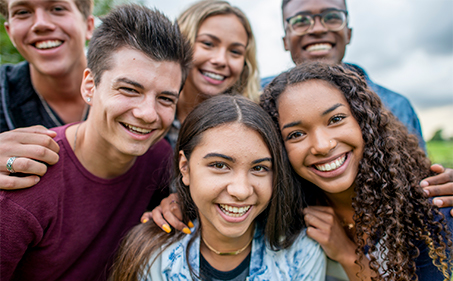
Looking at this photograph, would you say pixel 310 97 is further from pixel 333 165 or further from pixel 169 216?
pixel 169 216

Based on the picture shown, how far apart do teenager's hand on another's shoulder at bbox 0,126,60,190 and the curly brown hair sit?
1705mm

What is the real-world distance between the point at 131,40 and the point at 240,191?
4.56ft

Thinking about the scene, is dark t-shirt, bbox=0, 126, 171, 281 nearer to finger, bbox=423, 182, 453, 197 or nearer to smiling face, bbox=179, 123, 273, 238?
smiling face, bbox=179, 123, 273, 238

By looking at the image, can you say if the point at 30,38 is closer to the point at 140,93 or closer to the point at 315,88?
the point at 140,93

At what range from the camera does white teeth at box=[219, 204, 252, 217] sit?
86.4 inches

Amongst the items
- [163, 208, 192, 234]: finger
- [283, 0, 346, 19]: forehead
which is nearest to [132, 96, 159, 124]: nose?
[163, 208, 192, 234]: finger

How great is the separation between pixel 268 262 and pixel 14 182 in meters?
1.88

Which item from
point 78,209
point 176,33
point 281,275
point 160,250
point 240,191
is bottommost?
point 281,275

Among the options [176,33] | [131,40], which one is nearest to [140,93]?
[131,40]

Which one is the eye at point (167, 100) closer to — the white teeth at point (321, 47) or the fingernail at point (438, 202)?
the white teeth at point (321, 47)

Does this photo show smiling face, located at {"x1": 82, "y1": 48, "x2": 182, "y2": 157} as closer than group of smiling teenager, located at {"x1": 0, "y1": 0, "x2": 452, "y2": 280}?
No

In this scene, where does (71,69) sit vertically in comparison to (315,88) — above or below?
above

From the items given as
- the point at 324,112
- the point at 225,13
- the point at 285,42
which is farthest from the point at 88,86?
the point at 285,42

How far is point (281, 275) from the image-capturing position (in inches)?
93.5
